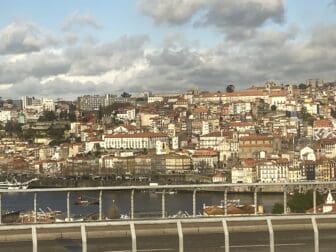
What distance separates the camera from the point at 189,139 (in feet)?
137

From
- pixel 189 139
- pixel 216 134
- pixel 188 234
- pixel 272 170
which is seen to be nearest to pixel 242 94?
pixel 189 139

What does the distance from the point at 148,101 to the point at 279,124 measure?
22439 mm

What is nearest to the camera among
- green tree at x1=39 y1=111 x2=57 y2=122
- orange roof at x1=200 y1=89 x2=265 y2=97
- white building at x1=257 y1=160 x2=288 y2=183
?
white building at x1=257 y1=160 x2=288 y2=183

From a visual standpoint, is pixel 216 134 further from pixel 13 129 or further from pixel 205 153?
pixel 13 129

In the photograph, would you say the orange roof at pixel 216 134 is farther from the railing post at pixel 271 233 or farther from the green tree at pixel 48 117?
the railing post at pixel 271 233

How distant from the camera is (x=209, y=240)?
2.44 m

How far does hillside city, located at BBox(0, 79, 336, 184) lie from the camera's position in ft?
101

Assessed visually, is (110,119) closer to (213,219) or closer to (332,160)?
(332,160)

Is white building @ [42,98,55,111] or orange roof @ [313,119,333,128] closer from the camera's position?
orange roof @ [313,119,333,128]

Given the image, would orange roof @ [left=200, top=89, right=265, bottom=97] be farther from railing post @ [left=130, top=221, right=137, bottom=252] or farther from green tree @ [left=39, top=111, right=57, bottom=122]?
railing post @ [left=130, top=221, right=137, bottom=252]

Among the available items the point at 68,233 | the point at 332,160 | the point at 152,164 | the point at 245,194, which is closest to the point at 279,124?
the point at 152,164

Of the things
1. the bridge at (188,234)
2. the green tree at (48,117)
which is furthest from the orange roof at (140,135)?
the bridge at (188,234)

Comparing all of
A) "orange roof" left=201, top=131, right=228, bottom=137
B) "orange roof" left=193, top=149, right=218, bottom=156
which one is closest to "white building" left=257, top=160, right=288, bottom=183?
"orange roof" left=193, top=149, right=218, bottom=156

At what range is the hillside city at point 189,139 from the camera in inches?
1216
